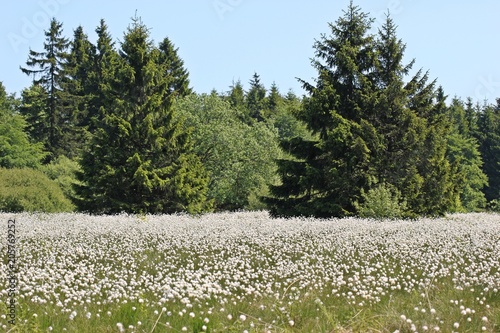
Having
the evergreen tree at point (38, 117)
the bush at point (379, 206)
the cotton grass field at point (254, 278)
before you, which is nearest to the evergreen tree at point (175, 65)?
the evergreen tree at point (38, 117)

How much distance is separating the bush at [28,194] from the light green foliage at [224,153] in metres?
12.8

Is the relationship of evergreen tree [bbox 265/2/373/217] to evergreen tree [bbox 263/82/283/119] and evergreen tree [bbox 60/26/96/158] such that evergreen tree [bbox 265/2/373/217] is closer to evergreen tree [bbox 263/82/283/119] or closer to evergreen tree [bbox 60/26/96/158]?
evergreen tree [bbox 60/26/96/158]

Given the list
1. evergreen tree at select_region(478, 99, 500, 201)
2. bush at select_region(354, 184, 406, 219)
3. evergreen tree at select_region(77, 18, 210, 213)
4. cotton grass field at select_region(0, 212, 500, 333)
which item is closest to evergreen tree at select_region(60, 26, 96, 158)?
evergreen tree at select_region(77, 18, 210, 213)

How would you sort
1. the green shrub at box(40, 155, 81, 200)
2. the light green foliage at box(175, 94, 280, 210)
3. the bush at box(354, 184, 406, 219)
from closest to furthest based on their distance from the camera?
the bush at box(354, 184, 406, 219)
the light green foliage at box(175, 94, 280, 210)
the green shrub at box(40, 155, 81, 200)

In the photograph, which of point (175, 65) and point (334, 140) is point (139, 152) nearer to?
point (334, 140)

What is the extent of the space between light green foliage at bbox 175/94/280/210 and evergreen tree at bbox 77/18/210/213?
1022cm

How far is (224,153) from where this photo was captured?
Result: 4609 cm

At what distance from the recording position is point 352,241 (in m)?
13.0

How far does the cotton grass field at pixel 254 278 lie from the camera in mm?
6613

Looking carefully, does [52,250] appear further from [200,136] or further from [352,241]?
[200,136]

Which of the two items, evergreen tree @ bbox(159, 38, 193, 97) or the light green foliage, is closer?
the light green foliage

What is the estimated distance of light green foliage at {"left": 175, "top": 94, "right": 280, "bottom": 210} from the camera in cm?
4534

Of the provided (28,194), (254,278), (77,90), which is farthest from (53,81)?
(254,278)

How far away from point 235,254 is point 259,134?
131 ft
